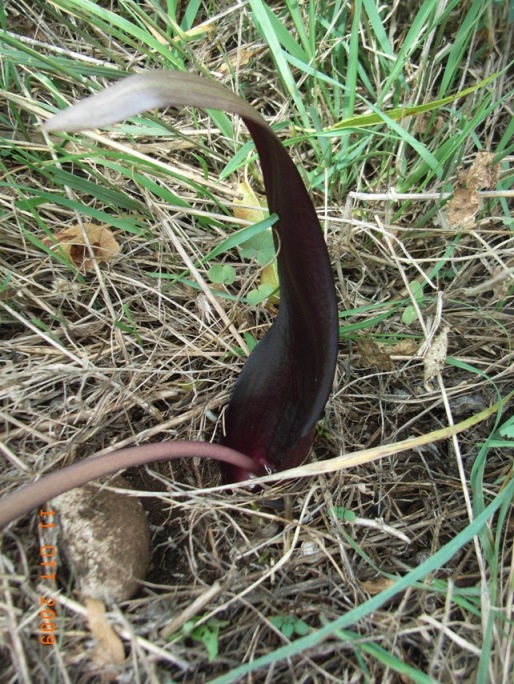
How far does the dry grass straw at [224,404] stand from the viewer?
0.58 meters

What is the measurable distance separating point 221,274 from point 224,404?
0.18 meters

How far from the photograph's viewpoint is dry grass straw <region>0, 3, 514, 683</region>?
0.58 m

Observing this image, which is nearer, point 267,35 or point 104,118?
point 104,118

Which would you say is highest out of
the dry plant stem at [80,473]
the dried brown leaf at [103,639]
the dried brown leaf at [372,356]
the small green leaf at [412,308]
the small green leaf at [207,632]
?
the dry plant stem at [80,473]

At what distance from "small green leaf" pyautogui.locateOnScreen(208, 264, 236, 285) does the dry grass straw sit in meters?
0.02

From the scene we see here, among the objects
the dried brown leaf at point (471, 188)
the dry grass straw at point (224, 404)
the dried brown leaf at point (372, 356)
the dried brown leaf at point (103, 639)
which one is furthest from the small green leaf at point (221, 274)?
the dried brown leaf at point (103, 639)

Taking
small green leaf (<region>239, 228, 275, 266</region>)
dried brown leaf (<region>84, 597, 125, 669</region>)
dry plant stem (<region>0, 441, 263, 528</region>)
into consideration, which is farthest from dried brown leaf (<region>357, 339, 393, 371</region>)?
dried brown leaf (<region>84, 597, 125, 669</region>)

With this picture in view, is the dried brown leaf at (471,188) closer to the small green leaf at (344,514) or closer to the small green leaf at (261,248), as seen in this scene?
the small green leaf at (261,248)

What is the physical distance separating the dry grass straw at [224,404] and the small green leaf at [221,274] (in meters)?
0.02

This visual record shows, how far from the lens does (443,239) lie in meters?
0.85

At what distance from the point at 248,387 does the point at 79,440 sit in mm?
223

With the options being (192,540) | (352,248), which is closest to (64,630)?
(192,540)

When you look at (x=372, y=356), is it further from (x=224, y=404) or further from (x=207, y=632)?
(x=207, y=632)

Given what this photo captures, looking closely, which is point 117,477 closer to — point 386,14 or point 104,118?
point 104,118
